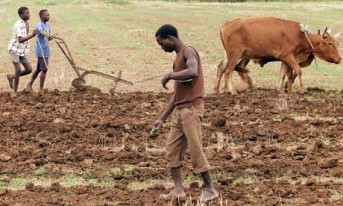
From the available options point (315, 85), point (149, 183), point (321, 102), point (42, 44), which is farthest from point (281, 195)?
point (315, 85)

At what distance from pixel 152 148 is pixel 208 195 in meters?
2.62

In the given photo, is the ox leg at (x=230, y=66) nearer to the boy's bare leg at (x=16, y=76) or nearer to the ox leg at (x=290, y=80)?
the ox leg at (x=290, y=80)

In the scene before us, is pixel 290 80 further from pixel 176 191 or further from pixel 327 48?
pixel 176 191

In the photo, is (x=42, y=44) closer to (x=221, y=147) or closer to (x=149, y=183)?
(x=221, y=147)

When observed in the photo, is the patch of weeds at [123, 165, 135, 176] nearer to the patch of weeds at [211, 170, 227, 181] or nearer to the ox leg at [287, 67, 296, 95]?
the patch of weeds at [211, 170, 227, 181]

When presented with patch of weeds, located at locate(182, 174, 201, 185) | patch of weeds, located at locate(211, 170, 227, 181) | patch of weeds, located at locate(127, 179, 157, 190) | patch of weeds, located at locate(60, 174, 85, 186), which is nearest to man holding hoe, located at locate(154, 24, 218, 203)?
patch of weeds, located at locate(127, 179, 157, 190)

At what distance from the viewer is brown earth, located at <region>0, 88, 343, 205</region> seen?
801 centimetres

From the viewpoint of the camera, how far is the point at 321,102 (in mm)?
13820

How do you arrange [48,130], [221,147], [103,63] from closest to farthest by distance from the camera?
[221,147]
[48,130]
[103,63]

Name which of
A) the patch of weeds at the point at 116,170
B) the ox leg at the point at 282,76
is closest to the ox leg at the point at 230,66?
the ox leg at the point at 282,76

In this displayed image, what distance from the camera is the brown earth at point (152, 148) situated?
26.3 ft

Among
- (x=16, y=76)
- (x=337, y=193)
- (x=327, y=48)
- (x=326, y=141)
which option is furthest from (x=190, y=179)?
(x=327, y=48)

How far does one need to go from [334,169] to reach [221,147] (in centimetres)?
172

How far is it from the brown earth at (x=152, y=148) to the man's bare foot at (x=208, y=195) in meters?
0.07
